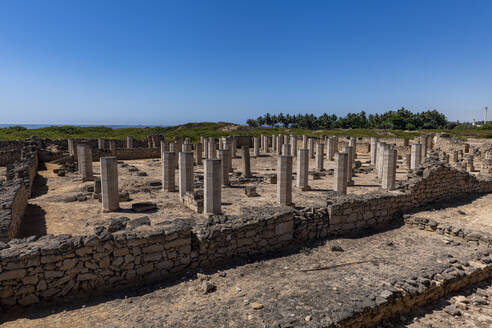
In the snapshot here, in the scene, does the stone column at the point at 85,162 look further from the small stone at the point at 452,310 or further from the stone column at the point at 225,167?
the small stone at the point at 452,310

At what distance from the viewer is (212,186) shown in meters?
13.1

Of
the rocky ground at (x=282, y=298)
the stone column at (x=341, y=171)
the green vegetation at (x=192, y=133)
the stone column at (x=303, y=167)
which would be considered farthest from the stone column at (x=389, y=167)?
the green vegetation at (x=192, y=133)

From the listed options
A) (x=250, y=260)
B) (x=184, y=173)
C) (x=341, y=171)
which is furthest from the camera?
(x=341, y=171)

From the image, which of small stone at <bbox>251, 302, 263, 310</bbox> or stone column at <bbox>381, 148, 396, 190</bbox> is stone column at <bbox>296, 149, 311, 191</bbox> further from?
small stone at <bbox>251, 302, 263, 310</bbox>

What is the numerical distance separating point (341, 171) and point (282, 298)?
11676 mm

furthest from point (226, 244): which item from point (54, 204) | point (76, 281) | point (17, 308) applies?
point (54, 204)

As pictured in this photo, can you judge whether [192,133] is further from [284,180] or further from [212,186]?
[212,186]

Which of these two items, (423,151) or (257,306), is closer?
(257,306)

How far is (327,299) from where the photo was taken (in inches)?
265

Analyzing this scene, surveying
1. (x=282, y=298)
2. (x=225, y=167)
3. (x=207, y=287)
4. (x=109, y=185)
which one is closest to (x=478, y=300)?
(x=282, y=298)

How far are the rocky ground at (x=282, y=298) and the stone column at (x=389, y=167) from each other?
8.78 m

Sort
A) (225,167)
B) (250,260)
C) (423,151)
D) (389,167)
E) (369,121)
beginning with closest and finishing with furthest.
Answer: (250,260) → (389,167) → (225,167) → (423,151) → (369,121)

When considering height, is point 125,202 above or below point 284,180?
below

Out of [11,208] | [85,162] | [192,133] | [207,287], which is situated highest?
[192,133]
